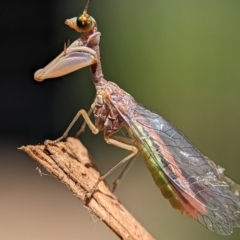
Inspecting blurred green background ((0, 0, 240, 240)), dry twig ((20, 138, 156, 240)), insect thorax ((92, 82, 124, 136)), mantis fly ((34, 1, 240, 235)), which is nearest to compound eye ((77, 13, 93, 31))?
mantis fly ((34, 1, 240, 235))

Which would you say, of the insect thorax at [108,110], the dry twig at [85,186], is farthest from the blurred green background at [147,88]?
the dry twig at [85,186]

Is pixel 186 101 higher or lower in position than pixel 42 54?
lower

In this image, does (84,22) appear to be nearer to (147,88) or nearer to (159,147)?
(159,147)

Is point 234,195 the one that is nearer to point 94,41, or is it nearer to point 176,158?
point 176,158

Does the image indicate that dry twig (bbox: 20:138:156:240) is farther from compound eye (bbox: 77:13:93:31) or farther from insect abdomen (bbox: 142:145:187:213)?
compound eye (bbox: 77:13:93:31)

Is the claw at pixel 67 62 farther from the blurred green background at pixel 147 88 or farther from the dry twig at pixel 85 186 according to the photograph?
the blurred green background at pixel 147 88

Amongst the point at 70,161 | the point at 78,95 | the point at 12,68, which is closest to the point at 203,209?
the point at 70,161
